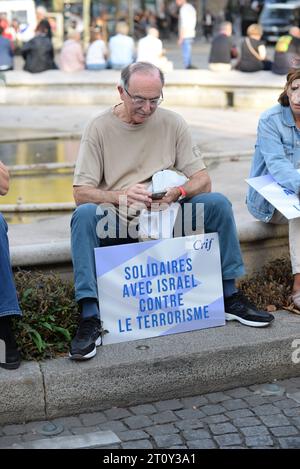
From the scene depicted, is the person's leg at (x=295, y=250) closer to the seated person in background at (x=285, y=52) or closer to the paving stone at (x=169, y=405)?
the paving stone at (x=169, y=405)

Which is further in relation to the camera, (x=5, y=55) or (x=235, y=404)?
(x=5, y=55)

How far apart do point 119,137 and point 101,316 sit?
0.97 metres

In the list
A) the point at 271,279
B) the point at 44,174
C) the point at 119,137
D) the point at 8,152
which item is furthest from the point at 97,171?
the point at 8,152

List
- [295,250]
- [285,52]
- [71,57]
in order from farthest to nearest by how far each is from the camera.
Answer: [71,57] → [285,52] → [295,250]

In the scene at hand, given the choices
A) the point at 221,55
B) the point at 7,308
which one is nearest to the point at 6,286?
the point at 7,308

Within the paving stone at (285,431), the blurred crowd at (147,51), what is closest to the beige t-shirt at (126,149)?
the paving stone at (285,431)

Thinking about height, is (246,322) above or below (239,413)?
above

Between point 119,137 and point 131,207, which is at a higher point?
point 119,137

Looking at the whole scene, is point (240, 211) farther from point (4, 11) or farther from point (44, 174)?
point (4, 11)

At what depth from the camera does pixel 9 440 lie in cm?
378

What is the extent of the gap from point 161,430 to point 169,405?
1.01ft

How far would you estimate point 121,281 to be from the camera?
4.38 metres

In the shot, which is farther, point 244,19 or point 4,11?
point 244,19

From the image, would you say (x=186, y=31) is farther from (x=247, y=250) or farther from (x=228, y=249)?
(x=228, y=249)
